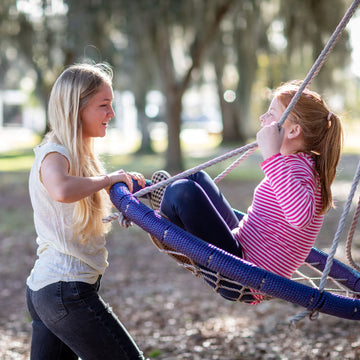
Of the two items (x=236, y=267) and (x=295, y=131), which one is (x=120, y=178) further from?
(x=295, y=131)

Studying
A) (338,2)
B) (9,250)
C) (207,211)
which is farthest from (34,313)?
(338,2)

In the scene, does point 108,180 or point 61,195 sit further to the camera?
point 108,180

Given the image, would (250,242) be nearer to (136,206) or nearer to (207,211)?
(207,211)

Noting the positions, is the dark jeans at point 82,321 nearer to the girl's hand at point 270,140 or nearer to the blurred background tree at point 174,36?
the girl's hand at point 270,140

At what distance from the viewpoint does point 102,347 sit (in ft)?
6.16

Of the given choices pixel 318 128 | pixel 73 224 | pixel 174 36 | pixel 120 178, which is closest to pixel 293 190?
pixel 318 128

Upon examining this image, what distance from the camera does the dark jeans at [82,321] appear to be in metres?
1.85

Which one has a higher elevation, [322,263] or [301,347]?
[322,263]

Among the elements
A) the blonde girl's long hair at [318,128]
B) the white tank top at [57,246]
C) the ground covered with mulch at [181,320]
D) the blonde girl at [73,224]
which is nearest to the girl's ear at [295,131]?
the blonde girl's long hair at [318,128]

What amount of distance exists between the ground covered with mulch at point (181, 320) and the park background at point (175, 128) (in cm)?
1

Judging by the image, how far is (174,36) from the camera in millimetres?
12820

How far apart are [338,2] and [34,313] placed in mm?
9099

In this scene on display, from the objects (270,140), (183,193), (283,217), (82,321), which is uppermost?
(270,140)

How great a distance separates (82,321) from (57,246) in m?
0.27
